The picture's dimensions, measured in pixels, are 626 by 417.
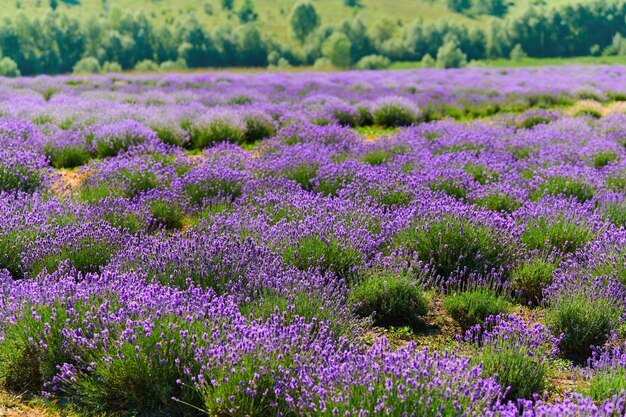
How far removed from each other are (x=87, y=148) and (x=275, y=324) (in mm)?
6658

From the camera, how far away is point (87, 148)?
847cm

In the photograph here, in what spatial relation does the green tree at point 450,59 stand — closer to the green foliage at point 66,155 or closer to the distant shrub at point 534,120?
the distant shrub at point 534,120

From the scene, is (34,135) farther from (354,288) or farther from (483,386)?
(483,386)

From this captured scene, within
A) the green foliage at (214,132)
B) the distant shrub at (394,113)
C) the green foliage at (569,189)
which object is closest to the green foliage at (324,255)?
the green foliage at (569,189)

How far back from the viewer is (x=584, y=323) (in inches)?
139

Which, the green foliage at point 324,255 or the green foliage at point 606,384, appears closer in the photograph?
the green foliage at point 606,384

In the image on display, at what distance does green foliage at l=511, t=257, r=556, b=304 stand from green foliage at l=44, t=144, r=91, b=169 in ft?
20.8

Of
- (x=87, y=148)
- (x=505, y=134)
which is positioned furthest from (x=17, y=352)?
(x=505, y=134)

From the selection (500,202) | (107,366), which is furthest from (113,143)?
(107,366)

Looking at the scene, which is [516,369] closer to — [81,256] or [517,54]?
[81,256]

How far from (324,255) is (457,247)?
44.6 inches

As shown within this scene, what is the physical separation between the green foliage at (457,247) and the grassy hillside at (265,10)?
3550 inches

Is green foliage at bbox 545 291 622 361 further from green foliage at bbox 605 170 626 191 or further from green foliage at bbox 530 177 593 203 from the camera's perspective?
green foliage at bbox 605 170 626 191

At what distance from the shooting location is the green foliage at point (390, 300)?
3881mm
